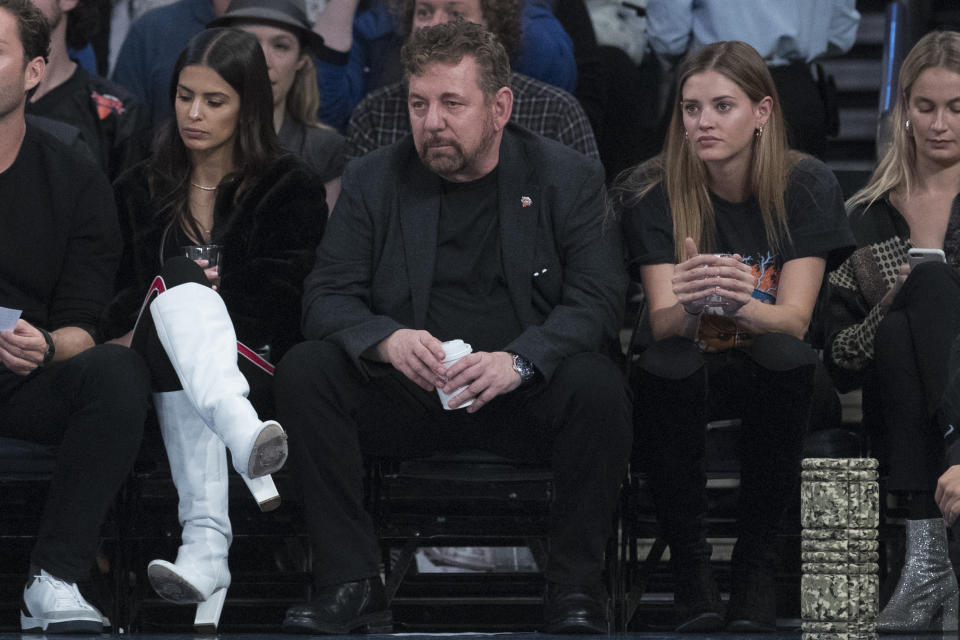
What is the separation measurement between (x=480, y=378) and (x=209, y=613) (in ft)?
2.70

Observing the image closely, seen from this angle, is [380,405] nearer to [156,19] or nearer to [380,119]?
[380,119]

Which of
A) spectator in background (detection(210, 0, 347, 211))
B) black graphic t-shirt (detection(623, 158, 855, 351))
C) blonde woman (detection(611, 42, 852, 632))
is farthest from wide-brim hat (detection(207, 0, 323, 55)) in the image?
black graphic t-shirt (detection(623, 158, 855, 351))

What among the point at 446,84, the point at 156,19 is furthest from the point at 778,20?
the point at 156,19

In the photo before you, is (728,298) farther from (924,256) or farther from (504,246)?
(504,246)

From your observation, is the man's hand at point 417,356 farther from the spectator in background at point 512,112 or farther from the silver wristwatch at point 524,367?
the spectator in background at point 512,112

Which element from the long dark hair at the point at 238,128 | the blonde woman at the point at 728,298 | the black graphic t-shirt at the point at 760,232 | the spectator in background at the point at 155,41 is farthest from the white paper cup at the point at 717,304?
the spectator in background at the point at 155,41

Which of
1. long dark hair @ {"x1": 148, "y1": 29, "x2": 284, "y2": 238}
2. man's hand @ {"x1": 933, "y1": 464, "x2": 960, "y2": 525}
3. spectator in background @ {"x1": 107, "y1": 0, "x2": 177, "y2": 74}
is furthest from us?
spectator in background @ {"x1": 107, "y1": 0, "x2": 177, "y2": 74}

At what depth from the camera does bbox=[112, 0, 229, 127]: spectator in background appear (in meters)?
5.18

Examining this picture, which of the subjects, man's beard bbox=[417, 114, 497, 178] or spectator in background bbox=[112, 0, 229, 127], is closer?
man's beard bbox=[417, 114, 497, 178]

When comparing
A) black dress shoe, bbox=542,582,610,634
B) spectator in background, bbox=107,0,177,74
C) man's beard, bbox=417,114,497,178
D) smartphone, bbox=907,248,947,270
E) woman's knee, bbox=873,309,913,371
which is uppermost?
spectator in background, bbox=107,0,177,74

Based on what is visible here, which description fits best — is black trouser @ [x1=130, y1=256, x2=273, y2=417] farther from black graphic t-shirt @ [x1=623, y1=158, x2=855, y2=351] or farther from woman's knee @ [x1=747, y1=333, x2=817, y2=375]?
woman's knee @ [x1=747, y1=333, x2=817, y2=375]

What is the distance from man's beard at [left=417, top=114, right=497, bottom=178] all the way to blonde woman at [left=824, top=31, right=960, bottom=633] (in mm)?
1057

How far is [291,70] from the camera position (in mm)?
4883

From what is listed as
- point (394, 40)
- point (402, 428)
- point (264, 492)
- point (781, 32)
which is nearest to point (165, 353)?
point (264, 492)
